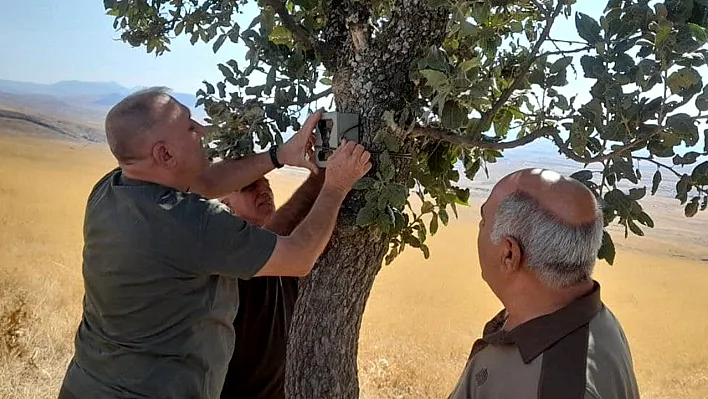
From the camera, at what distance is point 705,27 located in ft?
4.25

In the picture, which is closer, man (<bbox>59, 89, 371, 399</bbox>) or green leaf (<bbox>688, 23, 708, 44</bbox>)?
green leaf (<bbox>688, 23, 708, 44</bbox>)

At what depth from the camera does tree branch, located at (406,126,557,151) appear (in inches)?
64.7

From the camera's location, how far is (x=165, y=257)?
1592 millimetres

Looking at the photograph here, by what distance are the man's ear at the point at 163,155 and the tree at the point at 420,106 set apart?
0.25 meters

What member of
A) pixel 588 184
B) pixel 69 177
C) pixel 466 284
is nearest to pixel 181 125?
pixel 588 184

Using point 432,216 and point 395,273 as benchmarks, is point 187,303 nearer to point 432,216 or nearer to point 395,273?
point 432,216

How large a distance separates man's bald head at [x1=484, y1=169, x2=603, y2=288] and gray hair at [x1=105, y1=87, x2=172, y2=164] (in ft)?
2.79

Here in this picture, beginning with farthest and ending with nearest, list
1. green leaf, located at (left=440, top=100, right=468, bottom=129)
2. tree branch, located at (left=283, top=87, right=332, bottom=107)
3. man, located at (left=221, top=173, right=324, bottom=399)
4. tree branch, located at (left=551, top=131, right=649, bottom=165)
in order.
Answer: man, located at (left=221, top=173, right=324, bottom=399) → tree branch, located at (left=283, top=87, right=332, bottom=107) → green leaf, located at (left=440, top=100, right=468, bottom=129) → tree branch, located at (left=551, top=131, right=649, bottom=165)

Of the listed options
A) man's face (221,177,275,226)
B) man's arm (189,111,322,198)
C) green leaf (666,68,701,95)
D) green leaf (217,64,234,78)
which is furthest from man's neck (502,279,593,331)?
man's face (221,177,275,226)

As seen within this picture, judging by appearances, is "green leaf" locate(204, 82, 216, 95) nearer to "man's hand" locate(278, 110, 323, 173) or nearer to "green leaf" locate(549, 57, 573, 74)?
"man's hand" locate(278, 110, 323, 173)

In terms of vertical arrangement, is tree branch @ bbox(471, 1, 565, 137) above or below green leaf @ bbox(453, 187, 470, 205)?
above

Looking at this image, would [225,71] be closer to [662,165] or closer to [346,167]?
[346,167]

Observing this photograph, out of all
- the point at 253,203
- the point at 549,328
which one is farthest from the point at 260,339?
the point at 549,328

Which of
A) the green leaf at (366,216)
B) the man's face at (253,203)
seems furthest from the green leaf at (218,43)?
the green leaf at (366,216)
